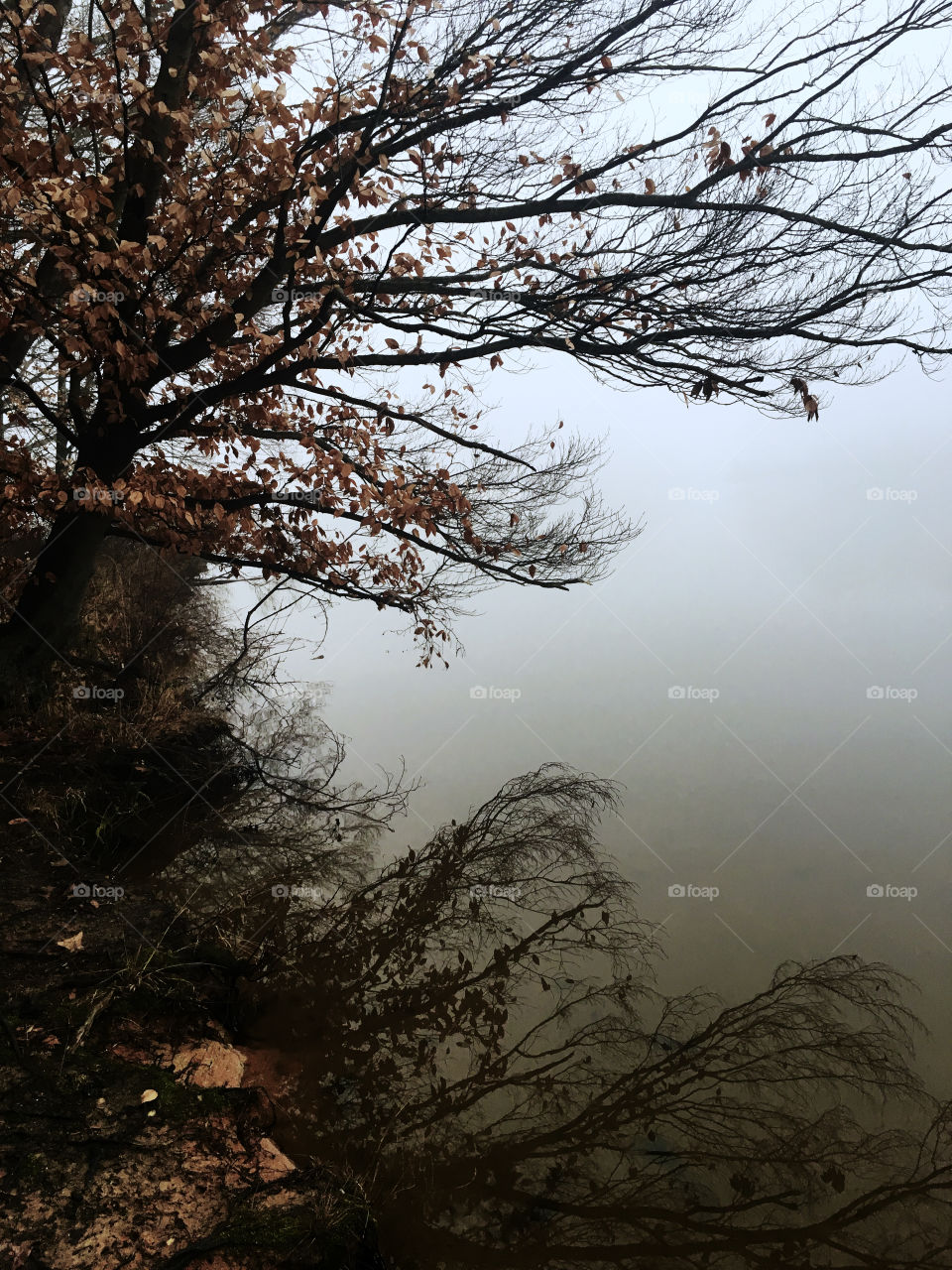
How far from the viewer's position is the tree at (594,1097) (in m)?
3.16

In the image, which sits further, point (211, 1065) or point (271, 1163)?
point (211, 1065)

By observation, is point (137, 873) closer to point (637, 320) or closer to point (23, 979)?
point (23, 979)

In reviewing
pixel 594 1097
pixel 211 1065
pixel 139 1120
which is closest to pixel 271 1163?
pixel 139 1120

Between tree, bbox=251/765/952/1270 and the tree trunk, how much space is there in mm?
3753

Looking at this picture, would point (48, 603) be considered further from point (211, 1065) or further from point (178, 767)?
point (211, 1065)

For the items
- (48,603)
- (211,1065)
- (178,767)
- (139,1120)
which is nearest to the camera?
(139,1120)

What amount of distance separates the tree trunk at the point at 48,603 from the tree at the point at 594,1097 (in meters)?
3.75

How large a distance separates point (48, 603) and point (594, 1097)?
6245mm

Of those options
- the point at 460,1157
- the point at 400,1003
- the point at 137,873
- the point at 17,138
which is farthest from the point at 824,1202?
the point at 17,138

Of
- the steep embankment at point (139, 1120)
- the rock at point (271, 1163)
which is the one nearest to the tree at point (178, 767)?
the steep embankment at point (139, 1120)

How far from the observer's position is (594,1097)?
12.6 ft

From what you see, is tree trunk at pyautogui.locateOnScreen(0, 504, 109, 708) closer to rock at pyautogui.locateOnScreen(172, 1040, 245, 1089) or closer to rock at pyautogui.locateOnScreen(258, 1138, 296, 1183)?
rock at pyautogui.locateOnScreen(172, 1040, 245, 1089)

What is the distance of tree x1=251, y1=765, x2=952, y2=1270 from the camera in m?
3.16

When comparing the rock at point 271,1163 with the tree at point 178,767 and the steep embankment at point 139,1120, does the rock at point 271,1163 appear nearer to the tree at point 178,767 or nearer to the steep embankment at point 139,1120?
the steep embankment at point 139,1120
